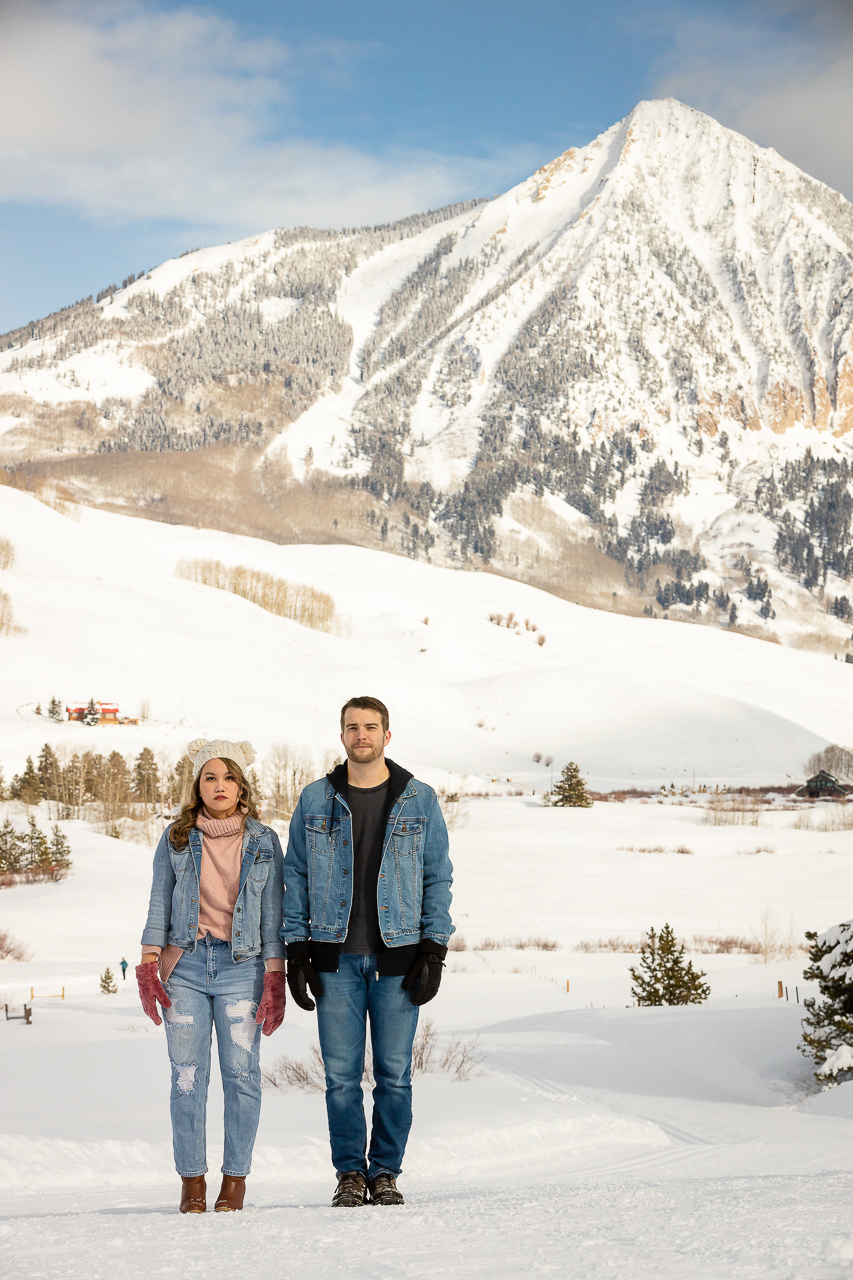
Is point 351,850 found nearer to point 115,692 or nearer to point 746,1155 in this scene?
point 746,1155

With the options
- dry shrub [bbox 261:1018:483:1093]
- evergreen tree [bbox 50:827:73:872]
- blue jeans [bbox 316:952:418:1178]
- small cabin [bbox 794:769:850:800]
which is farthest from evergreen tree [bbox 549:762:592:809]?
blue jeans [bbox 316:952:418:1178]

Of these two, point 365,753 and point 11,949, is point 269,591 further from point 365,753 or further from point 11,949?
point 365,753

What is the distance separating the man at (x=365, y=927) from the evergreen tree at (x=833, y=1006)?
771 cm

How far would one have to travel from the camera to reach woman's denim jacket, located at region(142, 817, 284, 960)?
15.5ft

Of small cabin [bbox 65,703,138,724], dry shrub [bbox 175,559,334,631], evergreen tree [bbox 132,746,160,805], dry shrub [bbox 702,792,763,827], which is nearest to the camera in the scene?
evergreen tree [bbox 132,746,160,805]

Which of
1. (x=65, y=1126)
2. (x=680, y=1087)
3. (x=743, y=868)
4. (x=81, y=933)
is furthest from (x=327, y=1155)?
(x=743, y=868)

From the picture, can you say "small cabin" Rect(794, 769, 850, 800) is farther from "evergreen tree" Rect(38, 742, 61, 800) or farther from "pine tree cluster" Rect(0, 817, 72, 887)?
"pine tree cluster" Rect(0, 817, 72, 887)

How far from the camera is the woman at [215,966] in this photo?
4.70 m

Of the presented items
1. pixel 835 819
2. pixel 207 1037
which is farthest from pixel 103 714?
pixel 207 1037

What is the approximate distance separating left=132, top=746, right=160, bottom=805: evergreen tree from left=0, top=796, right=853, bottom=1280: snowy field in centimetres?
2147

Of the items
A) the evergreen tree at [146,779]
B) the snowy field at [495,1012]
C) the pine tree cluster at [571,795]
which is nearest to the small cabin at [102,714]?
the snowy field at [495,1012]

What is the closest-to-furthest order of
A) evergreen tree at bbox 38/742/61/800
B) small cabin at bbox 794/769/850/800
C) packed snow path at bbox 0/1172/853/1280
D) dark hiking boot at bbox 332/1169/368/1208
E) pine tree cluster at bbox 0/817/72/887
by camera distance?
packed snow path at bbox 0/1172/853/1280 → dark hiking boot at bbox 332/1169/368/1208 → pine tree cluster at bbox 0/817/72/887 → evergreen tree at bbox 38/742/61/800 → small cabin at bbox 794/769/850/800

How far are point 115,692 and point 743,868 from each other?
40.3 meters

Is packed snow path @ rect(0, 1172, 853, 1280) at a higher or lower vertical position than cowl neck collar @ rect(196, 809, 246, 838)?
lower
